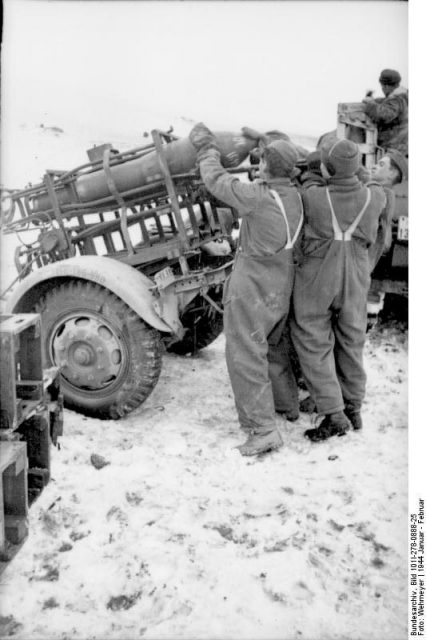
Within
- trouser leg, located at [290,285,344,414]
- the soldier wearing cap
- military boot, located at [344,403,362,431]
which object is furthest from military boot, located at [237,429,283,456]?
the soldier wearing cap

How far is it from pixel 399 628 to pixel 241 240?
235 cm

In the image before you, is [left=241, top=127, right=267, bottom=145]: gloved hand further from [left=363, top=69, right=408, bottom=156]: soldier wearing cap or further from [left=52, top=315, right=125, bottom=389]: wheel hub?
[left=363, top=69, right=408, bottom=156]: soldier wearing cap

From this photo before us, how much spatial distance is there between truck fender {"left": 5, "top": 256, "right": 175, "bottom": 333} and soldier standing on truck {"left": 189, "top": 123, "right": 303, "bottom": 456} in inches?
21.3

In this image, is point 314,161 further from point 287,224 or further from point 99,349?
point 99,349

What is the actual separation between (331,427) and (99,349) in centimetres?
171

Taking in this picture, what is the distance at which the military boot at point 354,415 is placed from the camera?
4.13m

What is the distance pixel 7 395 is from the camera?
6.77 feet

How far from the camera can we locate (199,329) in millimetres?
Answer: 5582

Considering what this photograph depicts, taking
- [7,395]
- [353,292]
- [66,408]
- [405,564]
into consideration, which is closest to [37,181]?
[66,408]

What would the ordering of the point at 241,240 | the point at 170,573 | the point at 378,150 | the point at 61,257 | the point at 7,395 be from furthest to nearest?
the point at 378,150, the point at 61,257, the point at 241,240, the point at 170,573, the point at 7,395

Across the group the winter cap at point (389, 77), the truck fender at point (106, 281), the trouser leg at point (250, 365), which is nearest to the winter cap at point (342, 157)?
the trouser leg at point (250, 365)

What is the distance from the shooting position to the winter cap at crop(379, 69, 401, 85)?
582 centimetres

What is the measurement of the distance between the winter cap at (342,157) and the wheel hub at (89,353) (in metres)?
1.86

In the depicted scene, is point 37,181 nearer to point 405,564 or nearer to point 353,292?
point 353,292
